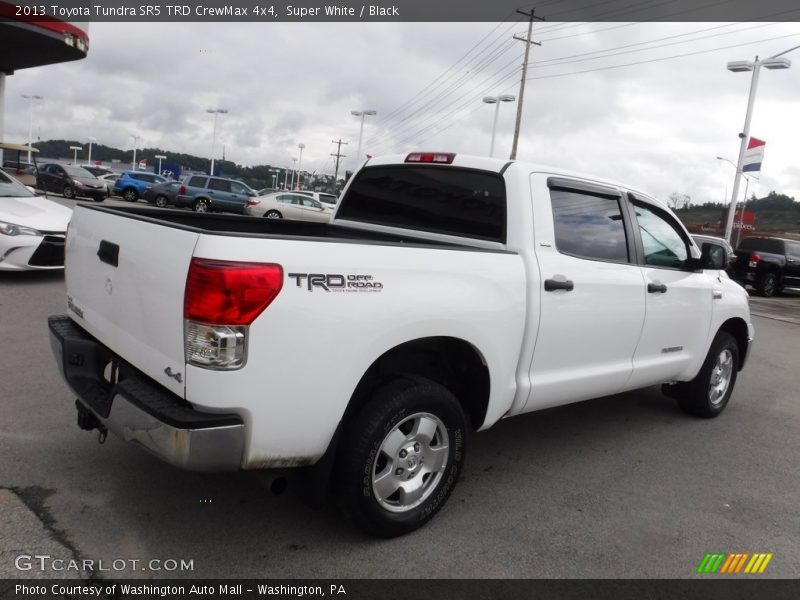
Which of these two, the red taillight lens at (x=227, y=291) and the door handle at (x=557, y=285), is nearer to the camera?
the red taillight lens at (x=227, y=291)

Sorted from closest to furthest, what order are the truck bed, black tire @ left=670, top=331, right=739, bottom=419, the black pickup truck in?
the truck bed, black tire @ left=670, top=331, right=739, bottom=419, the black pickup truck

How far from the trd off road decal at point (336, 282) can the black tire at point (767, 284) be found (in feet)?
61.6

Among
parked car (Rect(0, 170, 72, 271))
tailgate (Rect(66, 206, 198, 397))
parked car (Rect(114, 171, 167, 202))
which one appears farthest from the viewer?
parked car (Rect(114, 171, 167, 202))

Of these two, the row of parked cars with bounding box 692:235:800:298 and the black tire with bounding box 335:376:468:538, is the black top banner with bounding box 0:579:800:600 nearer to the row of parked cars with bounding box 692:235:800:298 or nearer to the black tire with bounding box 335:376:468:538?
the black tire with bounding box 335:376:468:538

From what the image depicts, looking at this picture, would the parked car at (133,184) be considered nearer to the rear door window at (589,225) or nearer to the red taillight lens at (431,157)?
the red taillight lens at (431,157)

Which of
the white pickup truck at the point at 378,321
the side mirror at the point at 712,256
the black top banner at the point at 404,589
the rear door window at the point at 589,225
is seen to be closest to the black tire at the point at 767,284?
the side mirror at the point at 712,256

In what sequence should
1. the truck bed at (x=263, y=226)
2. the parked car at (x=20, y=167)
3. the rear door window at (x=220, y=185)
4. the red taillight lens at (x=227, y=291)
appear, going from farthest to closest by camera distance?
the rear door window at (x=220, y=185)
the parked car at (x=20, y=167)
the truck bed at (x=263, y=226)
the red taillight lens at (x=227, y=291)

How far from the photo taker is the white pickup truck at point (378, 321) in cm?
241

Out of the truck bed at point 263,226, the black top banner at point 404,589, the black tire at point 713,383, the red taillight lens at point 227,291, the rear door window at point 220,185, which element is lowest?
the black top banner at point 404,589

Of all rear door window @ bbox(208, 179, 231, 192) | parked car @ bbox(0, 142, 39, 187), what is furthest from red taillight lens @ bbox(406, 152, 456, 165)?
rear door window @ bbox(208, 179, 231, 192)

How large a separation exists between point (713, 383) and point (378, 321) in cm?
385

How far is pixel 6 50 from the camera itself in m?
26.2

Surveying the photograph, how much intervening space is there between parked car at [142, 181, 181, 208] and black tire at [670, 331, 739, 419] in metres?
26.7

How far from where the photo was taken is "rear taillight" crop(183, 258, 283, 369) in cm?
233
